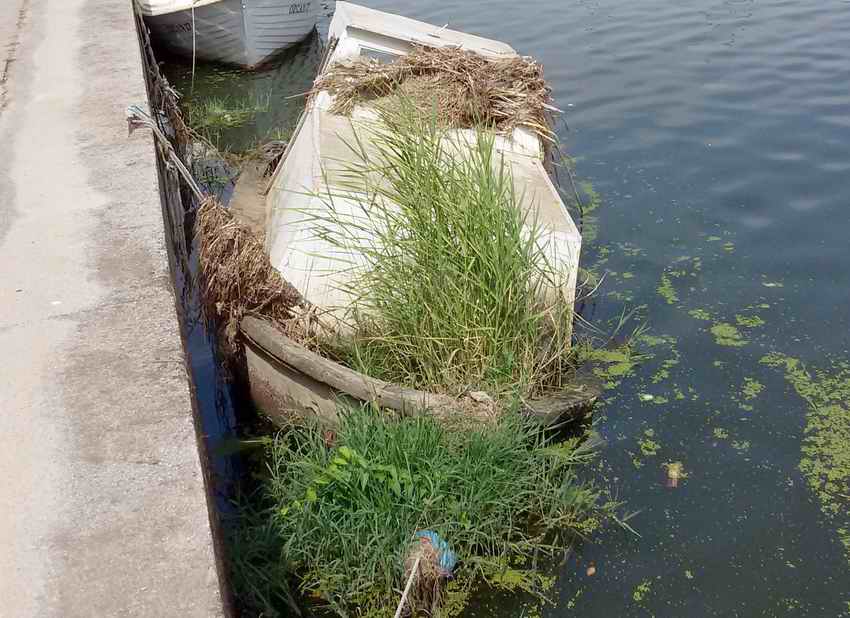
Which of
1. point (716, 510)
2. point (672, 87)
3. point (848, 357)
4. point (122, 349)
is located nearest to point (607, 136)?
point (672, 87)

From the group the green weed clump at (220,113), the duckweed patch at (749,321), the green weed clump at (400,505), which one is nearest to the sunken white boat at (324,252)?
the green weed clump at (400,505)

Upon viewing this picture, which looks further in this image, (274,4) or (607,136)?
(274,4)

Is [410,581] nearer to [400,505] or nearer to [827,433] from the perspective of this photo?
[400,505]

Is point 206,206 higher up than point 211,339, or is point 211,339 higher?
point 206,206

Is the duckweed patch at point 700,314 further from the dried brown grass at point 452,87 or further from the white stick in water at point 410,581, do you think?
the white stick in water at point 410,581

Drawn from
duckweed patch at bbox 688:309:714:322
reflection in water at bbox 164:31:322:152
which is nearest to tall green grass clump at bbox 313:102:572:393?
duckweed patch at bbox 688:309:714:322

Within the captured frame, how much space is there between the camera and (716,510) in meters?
4.25

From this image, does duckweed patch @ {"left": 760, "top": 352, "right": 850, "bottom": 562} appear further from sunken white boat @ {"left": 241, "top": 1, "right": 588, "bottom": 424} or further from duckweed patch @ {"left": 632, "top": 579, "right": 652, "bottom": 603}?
sunken white boat @ {"left": 241, "top": 1, "right": 588, "bottom": 424}

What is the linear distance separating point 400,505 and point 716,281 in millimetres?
3380

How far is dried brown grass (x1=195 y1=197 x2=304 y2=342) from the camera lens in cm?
451

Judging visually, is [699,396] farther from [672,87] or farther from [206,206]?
[672,87]

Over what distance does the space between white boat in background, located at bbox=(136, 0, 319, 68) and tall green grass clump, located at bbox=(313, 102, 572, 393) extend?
721 cm

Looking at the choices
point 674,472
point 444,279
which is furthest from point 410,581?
point 674,472

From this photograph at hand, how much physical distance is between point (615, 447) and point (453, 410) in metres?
1.13
